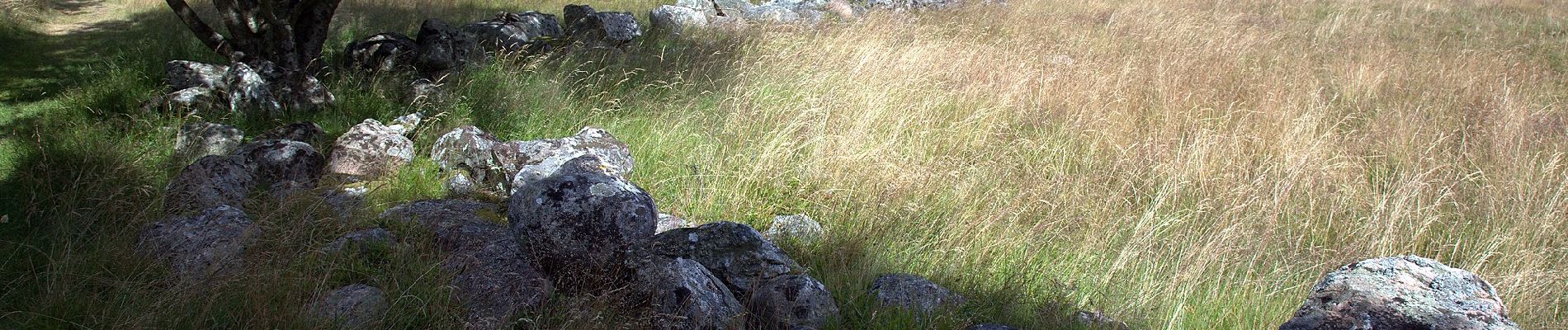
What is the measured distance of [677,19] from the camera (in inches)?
402

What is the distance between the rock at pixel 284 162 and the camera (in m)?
4.66

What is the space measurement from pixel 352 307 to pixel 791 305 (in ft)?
5.03

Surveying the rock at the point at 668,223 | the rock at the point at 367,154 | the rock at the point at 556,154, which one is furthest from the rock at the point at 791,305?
the rock at the point at 367,154

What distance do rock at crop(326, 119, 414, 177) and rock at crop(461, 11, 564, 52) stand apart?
2147 millimetres

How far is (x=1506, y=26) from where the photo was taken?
36.7 ft

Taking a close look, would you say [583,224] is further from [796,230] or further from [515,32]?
[515,32]

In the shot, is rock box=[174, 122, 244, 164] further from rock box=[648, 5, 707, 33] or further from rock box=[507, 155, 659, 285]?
rock box=[648, 5, 707, 33]

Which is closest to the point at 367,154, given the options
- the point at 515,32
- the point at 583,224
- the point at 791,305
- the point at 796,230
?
the point at 583,224

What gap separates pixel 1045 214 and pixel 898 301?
5.04 ft

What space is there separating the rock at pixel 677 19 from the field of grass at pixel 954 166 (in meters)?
0.99

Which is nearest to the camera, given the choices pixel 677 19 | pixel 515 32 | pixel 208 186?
pixel 208 186

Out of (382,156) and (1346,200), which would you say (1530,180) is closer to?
(1346,200)

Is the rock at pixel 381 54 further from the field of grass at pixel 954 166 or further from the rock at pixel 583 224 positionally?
the rock at pixel 583 224

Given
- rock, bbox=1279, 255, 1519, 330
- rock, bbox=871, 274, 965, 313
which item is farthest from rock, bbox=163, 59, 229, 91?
rock, bbox=1279, 255, 1519, 330
